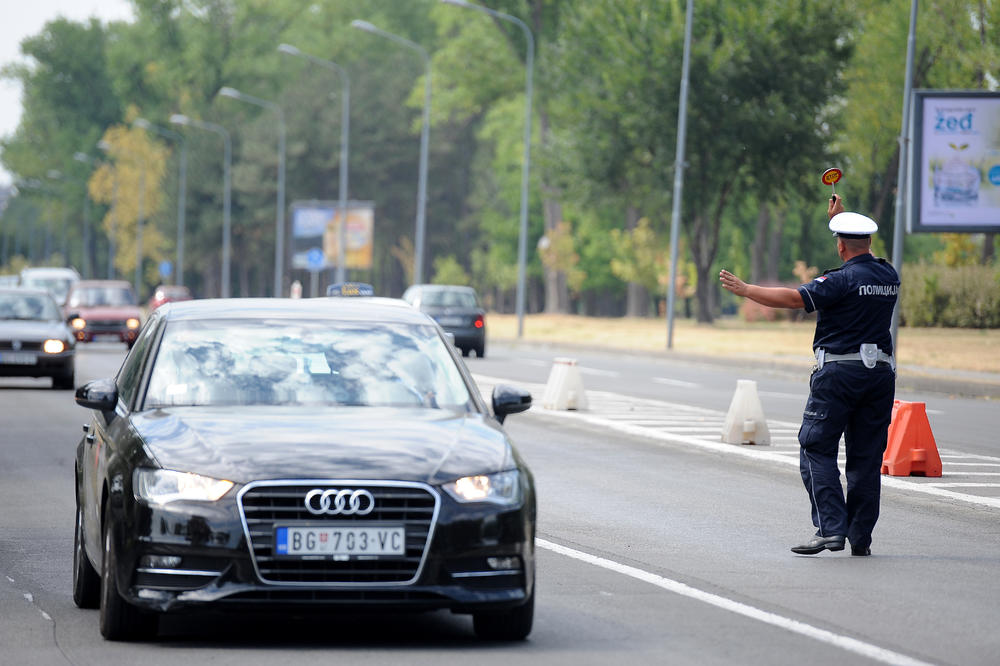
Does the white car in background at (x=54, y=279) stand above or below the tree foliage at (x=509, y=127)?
below

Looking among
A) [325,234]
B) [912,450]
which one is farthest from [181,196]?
[912,450]

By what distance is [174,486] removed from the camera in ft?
23.3

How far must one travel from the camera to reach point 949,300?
50438 millimetres

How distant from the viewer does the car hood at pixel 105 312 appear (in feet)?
138

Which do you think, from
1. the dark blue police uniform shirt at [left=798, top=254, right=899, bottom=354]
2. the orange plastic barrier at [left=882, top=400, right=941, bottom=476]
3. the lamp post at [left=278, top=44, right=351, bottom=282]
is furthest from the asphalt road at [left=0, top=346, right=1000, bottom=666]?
the lamp post at [left=278, top=44, right=351, bottom=282]

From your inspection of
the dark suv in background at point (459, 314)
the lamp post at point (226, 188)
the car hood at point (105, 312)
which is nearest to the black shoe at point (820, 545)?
the dark suv in background at point (459, 314)

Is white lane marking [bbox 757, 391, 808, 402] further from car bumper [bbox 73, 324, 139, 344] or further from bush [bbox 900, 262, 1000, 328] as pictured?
bush [bbox 900, 262, 1000, 328]

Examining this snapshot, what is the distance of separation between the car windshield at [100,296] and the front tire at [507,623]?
36636 millimetres

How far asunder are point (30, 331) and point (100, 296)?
17491mm

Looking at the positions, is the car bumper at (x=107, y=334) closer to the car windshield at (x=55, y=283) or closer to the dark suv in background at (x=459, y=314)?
the dark suv in background at (x=459, y=314)

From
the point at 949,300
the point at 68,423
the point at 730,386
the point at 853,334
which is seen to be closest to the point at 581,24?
the point at 949,300

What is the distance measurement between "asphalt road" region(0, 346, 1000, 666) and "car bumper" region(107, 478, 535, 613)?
248 millimetres

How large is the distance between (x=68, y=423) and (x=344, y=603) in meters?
14.2

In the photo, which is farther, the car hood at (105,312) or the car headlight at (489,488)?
the car hood at (105,312)
